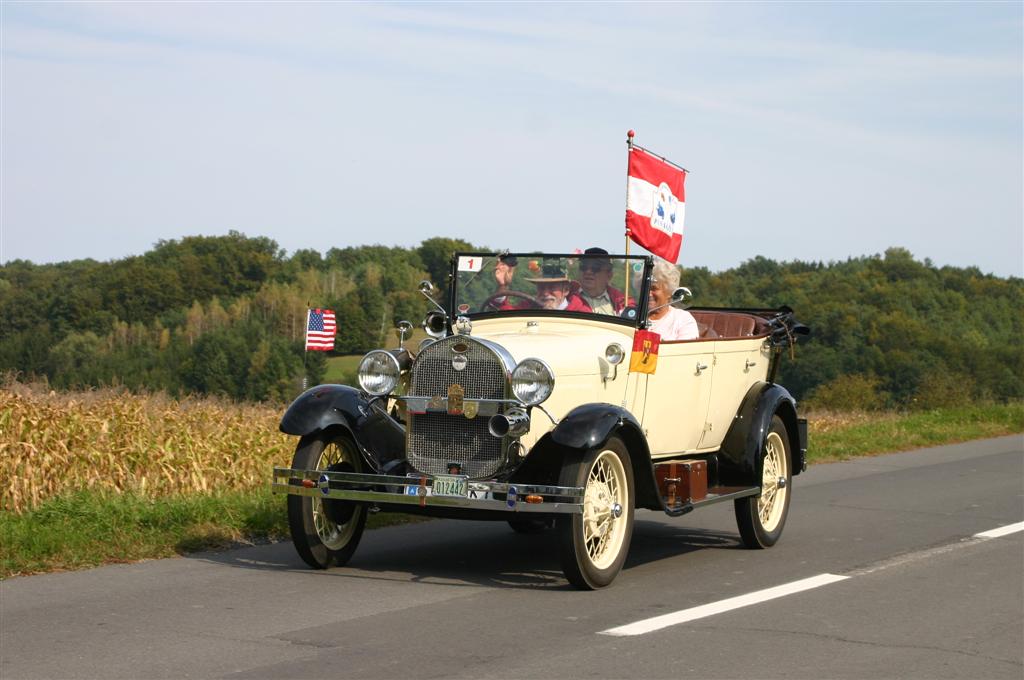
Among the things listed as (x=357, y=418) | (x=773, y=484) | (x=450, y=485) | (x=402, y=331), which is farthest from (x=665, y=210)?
(x=450, y=485)

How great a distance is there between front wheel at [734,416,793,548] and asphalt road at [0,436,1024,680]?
0.19 m

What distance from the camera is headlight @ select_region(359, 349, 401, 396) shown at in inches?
308

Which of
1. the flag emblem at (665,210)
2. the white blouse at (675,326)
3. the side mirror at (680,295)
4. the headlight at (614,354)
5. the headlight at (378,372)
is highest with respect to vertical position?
the flag emblem at (665,210)

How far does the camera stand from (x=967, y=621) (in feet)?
21.4

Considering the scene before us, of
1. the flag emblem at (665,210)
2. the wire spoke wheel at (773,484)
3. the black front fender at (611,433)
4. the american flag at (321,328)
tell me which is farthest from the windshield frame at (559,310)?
the american flag at (321,328)

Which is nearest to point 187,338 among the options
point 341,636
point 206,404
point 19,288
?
point 19,288

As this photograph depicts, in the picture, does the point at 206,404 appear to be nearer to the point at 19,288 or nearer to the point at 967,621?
the point at 967,621

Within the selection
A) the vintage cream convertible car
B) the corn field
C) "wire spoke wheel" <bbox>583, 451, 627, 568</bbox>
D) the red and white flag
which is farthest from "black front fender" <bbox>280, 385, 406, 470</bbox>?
the red and white flag

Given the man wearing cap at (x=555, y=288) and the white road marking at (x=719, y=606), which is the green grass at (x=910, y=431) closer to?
the man wearing cap at (x=555, y=288)

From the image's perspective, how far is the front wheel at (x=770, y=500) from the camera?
355 inches

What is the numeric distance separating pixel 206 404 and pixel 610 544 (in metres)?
11.5

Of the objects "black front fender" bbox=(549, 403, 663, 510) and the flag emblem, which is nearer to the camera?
"black front fender" bbox=(549, 403, 663, 510)

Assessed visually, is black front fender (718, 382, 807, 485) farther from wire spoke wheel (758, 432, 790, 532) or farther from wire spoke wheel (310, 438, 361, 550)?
wire spoke wheel (310, 438, 361, 550)

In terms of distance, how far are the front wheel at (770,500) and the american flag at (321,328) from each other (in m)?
24.3
